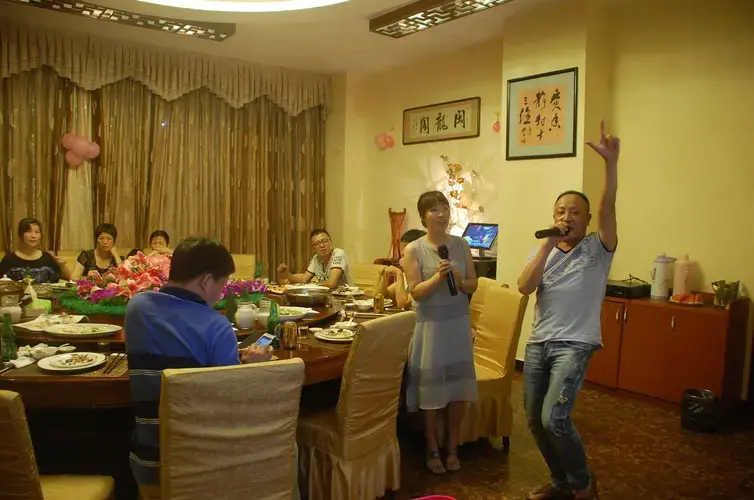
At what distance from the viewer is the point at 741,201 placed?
12.2ft

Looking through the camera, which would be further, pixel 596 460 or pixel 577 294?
pixel 596 460

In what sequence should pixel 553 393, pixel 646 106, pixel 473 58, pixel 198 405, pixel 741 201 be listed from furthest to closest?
pixel 473 58 < pixel 646 106 < pixel 741 201 < pixel 553 393 < pixel 198 405

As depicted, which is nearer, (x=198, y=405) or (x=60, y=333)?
(x=198, y=405)

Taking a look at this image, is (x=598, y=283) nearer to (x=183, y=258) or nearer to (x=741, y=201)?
(x=183, y=258)

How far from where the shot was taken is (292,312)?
287cm

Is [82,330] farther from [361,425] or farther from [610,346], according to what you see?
[610,346]

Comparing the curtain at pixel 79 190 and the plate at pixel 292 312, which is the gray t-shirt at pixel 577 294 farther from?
the curtain at pixel 79 190

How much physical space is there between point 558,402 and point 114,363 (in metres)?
1.63

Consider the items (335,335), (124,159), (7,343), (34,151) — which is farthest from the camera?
(124,159)

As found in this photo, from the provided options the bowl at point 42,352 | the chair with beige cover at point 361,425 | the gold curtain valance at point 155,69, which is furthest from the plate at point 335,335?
the gold curtain valance at point 155,69

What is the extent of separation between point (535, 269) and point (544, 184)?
2.15 metres

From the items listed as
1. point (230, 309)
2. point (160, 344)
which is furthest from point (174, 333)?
point (230, 309)

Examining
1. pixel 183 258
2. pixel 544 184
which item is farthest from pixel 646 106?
pixel 183 258

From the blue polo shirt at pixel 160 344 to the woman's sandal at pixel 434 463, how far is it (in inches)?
55.7
